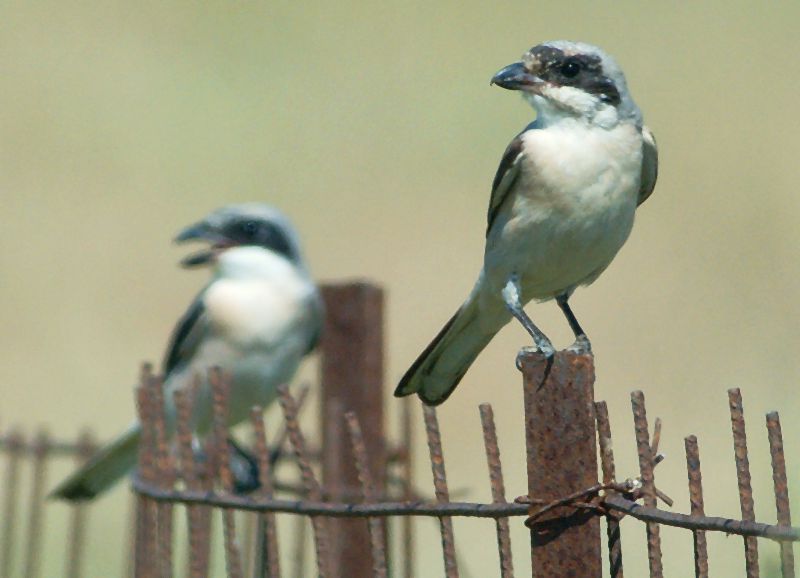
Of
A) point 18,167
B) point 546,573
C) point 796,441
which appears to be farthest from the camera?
point 18,167

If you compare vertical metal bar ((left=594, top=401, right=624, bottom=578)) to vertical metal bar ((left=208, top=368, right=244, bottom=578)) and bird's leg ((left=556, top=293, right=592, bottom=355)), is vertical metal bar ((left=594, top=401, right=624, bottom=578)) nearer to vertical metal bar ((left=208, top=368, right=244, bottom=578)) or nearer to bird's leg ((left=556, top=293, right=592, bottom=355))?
bird's leg ((left=556, top=293, right=592, bottom=355))

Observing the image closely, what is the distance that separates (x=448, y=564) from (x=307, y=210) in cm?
936

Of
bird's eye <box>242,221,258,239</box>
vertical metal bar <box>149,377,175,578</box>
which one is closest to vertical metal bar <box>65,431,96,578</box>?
bird's eye <box>242,221,258,239</box>

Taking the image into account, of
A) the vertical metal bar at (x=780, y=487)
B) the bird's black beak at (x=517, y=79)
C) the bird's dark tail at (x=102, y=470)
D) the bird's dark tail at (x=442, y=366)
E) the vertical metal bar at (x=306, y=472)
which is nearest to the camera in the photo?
the vertical metal bar at (x=780, y=487)

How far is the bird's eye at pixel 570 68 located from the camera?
12.7 feet

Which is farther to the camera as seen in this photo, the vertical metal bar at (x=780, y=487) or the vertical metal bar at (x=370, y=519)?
the vertical metal bar at (x=370, y=519)

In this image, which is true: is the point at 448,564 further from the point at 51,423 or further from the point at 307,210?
the point at 307,210

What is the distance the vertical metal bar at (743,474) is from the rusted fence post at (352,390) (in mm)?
2179

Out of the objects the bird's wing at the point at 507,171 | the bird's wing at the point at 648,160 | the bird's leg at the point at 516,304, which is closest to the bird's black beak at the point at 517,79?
the bird's wing at the point at 507,171

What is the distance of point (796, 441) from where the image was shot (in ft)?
21.1

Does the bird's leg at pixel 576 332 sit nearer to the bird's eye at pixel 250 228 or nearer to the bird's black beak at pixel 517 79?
the bird's black beak at pixel 517 79

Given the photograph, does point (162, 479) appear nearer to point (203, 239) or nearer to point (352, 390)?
point (352, 390)

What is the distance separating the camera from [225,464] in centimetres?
335

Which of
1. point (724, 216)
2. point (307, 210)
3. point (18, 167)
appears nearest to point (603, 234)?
point (724, 216)
